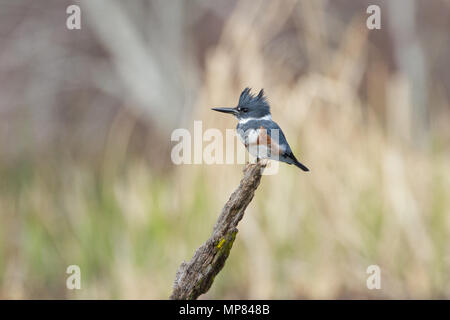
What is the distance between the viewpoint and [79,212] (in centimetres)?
573

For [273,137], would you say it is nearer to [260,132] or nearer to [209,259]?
[260,132]

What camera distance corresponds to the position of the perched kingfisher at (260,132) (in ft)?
9.79

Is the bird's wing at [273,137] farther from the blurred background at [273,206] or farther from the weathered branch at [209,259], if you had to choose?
the blurred background at [273,206]

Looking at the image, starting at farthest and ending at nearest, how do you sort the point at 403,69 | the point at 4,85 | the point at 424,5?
the point at 4,85 < the point at 424,5 < the point at 403,69

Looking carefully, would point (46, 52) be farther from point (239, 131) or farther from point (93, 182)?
point (239, 131)

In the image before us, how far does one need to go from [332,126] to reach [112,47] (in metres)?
6.18

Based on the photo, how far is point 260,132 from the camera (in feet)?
9.88

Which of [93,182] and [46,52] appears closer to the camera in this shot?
[93,182]

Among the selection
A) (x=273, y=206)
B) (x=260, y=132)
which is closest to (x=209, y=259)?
(x=260, y=132)

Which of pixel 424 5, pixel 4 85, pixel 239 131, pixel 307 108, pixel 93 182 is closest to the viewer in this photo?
pixel 239 131

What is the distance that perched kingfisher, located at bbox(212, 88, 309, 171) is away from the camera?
2.98 m

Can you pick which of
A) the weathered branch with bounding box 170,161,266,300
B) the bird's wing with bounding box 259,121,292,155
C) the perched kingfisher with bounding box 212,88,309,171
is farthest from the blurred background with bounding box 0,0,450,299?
the weathered branch with bounding box 170,161,266,300

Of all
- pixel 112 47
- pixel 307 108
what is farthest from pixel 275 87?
pixel 112 47

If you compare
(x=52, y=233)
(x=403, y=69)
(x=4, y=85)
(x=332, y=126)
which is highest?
(x=4, y=85)
